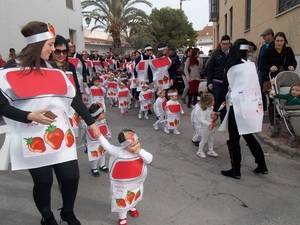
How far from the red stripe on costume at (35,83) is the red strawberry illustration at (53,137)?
0.30 metres

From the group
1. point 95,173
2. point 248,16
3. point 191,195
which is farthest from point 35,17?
point 191,195

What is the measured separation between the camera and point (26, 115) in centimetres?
304

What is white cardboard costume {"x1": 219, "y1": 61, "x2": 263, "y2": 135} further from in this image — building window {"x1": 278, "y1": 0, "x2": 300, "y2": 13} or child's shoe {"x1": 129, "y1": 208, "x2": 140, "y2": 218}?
building window {"x1": 278, "y1": 0, "x2": 300, "y2": 13}

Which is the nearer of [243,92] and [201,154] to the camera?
[243,92]

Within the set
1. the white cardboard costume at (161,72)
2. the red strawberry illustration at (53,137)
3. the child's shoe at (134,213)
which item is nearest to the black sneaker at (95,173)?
the child's shoe at (134,213)

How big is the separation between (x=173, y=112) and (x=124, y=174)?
4545mm

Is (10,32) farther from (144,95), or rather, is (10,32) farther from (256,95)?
(256,95)

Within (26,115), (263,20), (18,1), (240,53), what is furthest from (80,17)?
(26,115)

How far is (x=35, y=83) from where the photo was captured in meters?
3.17

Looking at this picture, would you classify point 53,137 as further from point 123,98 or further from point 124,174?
point 123,98

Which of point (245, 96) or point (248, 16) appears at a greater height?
point (248, 16)

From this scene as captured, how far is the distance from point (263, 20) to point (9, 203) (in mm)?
10965

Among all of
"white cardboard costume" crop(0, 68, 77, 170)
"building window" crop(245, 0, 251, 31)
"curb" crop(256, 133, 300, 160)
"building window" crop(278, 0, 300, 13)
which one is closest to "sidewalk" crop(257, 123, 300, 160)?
"curb" crop(256, 133, 300, 160)

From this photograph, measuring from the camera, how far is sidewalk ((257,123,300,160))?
20.3 ft
